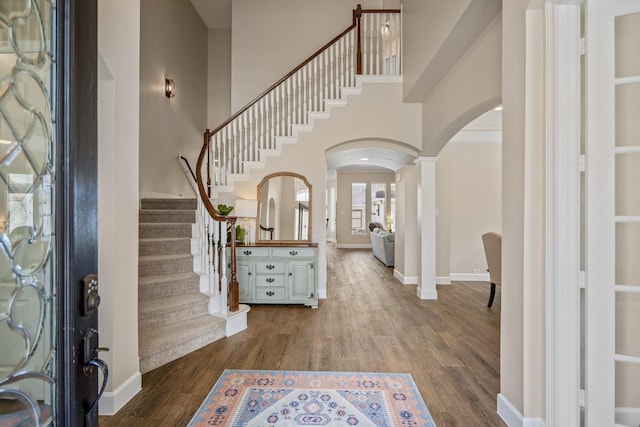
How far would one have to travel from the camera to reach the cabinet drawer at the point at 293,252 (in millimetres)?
4301

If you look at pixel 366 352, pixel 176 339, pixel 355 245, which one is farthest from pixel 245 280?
pixel 355 245

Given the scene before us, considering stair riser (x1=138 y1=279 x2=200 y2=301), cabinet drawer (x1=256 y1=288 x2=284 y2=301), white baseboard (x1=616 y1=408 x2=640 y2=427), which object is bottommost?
cabinet drawer (x1=256 y1=288 x2=284 y2=301)

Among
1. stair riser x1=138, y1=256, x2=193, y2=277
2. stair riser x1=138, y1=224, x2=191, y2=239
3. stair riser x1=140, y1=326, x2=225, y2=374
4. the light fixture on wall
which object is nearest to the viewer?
stair riser x1=140, y1=326, x2=225, y2=374

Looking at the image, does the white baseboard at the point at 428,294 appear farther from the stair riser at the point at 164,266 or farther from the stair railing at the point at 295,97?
the stair riser at the point at 164,266

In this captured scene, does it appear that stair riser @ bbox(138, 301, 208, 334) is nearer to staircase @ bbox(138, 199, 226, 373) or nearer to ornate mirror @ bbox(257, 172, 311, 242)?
staircase @ bbox(138, 199, 226, 373)

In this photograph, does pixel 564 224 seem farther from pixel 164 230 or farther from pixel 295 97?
pixel 295 97

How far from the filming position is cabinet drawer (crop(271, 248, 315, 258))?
430 centimetres

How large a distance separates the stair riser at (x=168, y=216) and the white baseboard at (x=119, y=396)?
208 centimetres

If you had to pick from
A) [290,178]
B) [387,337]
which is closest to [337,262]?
[290,178]

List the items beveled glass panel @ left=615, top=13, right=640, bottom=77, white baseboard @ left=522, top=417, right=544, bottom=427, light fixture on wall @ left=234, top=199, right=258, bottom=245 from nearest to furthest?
beveled glass panel @ left=615, top=13, right=640, bottom=77 < white baseboard @ left=522, top=417, right=544, bottom=427 < light fixture on wall @ left=234, top=199, right=258, bottom=245

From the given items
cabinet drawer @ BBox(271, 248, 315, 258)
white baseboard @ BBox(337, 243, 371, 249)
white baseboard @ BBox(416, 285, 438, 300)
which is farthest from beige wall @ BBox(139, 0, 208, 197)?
white baseboard @ BBox(337, 243, 371, 249)

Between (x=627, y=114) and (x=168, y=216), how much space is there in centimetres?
422

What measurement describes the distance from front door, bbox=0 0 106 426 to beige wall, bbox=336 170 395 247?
36.6 ft

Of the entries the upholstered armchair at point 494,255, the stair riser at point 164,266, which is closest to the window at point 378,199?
the upholstered armchair at point 494,255
